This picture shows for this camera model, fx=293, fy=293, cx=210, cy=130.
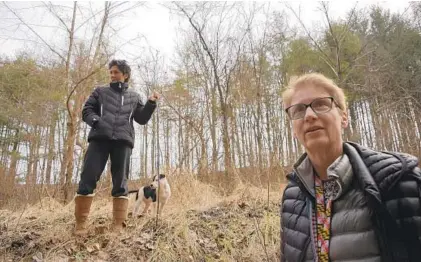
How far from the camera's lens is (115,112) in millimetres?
3414

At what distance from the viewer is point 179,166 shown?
5793mm

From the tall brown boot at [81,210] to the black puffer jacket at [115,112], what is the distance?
2.17ft

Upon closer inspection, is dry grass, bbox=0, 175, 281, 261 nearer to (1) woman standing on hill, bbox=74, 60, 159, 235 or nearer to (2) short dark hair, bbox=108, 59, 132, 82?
(1) woman standing on hill, bbox=74, 60, 159, 235

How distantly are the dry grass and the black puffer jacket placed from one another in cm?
108

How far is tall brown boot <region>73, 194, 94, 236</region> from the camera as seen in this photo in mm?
3236

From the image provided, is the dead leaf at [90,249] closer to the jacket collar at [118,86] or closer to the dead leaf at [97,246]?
the dead leaf at [97,246]

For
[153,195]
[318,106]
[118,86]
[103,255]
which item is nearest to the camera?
[318,106]

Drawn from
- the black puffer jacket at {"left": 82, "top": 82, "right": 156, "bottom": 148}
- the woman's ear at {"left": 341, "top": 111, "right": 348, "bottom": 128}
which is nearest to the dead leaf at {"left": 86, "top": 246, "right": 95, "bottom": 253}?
the black puffer jacket at {"left": 82, "top": 82, "right": 156, "bottom": 148}

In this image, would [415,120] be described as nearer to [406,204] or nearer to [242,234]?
[242,234]

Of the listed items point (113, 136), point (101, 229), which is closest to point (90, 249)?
point (101, 229)

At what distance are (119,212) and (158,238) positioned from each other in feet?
1.91

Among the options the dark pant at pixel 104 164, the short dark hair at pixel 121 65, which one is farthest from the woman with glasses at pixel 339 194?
the short dark hair at pixel 121 65

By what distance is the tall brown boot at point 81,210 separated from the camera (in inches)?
127

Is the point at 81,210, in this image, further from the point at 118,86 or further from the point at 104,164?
the point at 118,86
